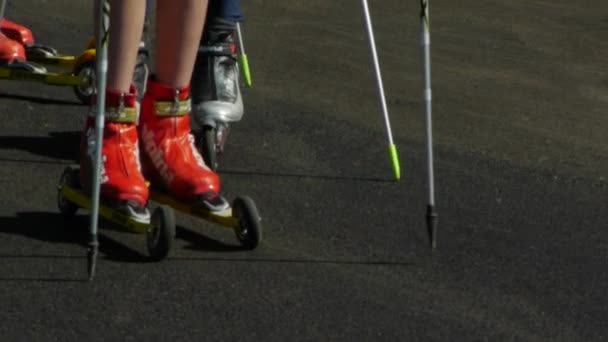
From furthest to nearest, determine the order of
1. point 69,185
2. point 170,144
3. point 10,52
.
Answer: point 10,52, point 170,144, point 69,185

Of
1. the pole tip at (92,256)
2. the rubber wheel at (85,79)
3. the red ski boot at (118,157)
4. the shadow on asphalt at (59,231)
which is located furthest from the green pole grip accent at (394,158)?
the rubber wheel at (85,79)

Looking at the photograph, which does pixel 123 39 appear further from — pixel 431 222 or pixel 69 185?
pixel 431 222

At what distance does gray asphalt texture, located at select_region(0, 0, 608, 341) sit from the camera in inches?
181

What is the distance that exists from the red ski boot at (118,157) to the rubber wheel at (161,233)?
0.49ft

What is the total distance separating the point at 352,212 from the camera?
18.7 ft

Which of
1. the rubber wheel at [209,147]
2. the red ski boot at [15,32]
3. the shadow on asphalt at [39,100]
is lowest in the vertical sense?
the shadow on asphalt at [39,100]

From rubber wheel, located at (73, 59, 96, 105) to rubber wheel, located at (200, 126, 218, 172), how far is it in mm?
1255

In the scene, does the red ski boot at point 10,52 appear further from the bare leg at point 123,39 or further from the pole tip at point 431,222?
the pole tip at point 431,222

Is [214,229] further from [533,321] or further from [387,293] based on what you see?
[533,321]

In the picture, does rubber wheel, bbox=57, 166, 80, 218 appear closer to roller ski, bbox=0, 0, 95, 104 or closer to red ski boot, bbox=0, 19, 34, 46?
roller ski, bbox=0, 0, 95, 104

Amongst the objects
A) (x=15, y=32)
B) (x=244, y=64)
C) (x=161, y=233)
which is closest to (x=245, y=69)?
(x=244, y=64)

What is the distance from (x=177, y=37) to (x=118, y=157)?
46 centimetres

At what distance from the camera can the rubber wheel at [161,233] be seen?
4828 millimetres

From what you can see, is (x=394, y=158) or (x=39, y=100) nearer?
(x=394, y=158)
